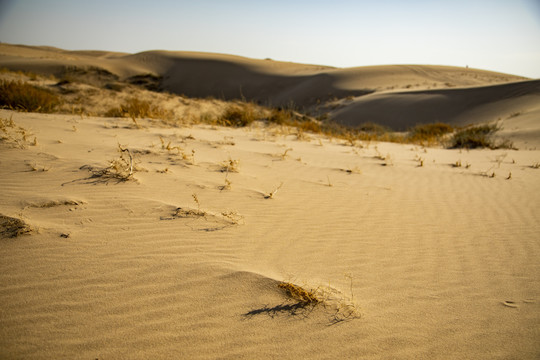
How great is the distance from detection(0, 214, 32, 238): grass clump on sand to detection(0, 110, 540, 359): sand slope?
0.17 ft

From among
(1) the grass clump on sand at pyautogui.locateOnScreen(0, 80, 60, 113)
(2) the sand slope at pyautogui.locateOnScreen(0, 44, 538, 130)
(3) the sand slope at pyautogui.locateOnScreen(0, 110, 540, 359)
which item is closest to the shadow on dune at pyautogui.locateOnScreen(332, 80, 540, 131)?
(2) the sand slope at pyautogui.locateOnScreen(0, 44, 538, 130)

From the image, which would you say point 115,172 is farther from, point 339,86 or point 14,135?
point 339,86

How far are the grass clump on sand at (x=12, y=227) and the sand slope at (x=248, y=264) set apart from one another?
5 centimetres

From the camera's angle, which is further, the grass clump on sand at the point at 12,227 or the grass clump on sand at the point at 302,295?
the grass clump on sand at the point at 12,227

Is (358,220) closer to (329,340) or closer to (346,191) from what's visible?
(346,191)

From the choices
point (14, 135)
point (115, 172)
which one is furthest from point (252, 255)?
point (14, 135)

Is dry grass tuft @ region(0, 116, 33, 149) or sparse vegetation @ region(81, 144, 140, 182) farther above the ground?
dry grass tuft @ region(0, 116, 33, 149)

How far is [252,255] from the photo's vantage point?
242 cm

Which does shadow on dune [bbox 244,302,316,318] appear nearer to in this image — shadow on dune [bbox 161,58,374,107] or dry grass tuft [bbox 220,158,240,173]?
dry grass tuft [bbox 220,158,240,173]

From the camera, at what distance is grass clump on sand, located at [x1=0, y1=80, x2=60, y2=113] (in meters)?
7.16

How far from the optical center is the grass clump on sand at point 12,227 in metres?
2.28

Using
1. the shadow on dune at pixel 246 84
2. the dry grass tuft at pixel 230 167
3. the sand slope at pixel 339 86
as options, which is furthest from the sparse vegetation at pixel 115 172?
the shadow on dune at pixel 246 84

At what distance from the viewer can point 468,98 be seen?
20.0 m

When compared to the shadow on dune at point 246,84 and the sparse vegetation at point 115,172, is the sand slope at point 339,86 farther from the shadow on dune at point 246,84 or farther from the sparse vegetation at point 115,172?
the sparse vegetation at point 115,172
